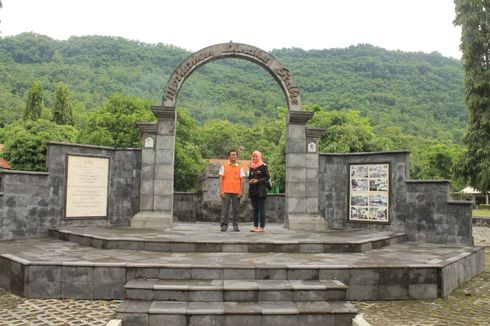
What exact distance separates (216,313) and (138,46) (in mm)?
98339

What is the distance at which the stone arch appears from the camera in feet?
39.6

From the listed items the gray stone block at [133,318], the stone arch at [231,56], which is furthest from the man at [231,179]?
the gray stone block at [133,318]

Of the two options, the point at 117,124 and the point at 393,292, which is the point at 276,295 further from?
the point at 117,124

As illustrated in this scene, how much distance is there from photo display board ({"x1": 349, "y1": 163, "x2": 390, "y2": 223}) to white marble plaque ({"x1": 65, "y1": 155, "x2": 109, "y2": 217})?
719cm

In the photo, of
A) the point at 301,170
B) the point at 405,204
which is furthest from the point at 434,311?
the point at 301,170

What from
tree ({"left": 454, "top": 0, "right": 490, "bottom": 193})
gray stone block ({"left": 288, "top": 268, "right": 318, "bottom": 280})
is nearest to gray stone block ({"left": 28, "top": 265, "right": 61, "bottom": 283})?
gray stone block ({"left": 288, "top": 268, "right": 318, "bottom": 280})

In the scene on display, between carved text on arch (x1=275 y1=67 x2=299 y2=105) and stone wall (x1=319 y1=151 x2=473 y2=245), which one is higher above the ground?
carved text on arch (x1=275 y1=67 x2=299 y2=105)

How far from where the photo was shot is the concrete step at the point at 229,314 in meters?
5.64

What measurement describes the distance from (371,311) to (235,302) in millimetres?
2026

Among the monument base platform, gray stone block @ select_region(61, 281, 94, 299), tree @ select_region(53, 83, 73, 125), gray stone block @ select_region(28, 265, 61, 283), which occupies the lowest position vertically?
gray stone block @ select_region(61, 281, 94, 299)

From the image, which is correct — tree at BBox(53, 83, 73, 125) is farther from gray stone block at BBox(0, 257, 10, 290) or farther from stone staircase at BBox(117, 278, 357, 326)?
stone staircase at BBox(117, 278, 357, 326)

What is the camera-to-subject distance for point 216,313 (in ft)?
18.6

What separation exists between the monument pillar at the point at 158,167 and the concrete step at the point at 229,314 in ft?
19.9

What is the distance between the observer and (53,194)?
11461 mm
